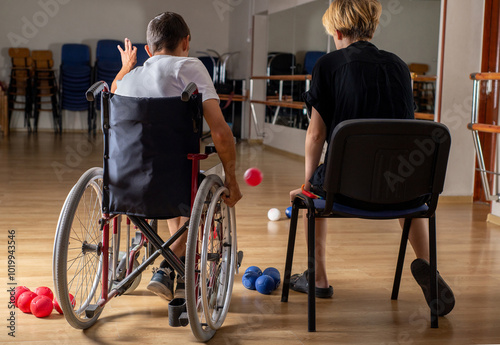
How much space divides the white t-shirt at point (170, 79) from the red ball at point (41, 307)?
30.0 inches

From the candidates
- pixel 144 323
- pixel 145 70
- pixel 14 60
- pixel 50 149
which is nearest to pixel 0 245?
pixel 144 323

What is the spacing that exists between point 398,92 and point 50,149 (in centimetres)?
638

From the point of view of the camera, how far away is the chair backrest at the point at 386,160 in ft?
6.01

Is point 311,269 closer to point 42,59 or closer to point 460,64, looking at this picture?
point 460,64

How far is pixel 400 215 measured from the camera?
1.96 meters

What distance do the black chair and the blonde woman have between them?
0.28 feet

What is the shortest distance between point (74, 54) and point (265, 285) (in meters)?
8.87

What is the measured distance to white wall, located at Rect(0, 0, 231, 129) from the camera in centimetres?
1041

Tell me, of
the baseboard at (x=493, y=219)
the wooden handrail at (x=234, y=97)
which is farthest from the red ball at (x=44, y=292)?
the wooden handrail at (x=234, y=97)

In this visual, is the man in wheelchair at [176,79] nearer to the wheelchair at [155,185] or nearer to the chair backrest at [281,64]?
the wheelchair at [155,185]

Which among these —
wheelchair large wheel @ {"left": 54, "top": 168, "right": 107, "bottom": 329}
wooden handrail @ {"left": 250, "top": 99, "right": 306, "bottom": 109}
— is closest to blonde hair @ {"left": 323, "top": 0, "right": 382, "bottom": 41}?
wheelchair large wheel @ {"left": 54, "top": 168, "right": 107, "bottom": 329}

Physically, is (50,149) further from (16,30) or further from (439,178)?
(439,178)

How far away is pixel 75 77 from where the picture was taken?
10.2 m

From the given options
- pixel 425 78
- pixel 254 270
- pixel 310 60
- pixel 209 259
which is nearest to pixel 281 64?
pixel 310 60
